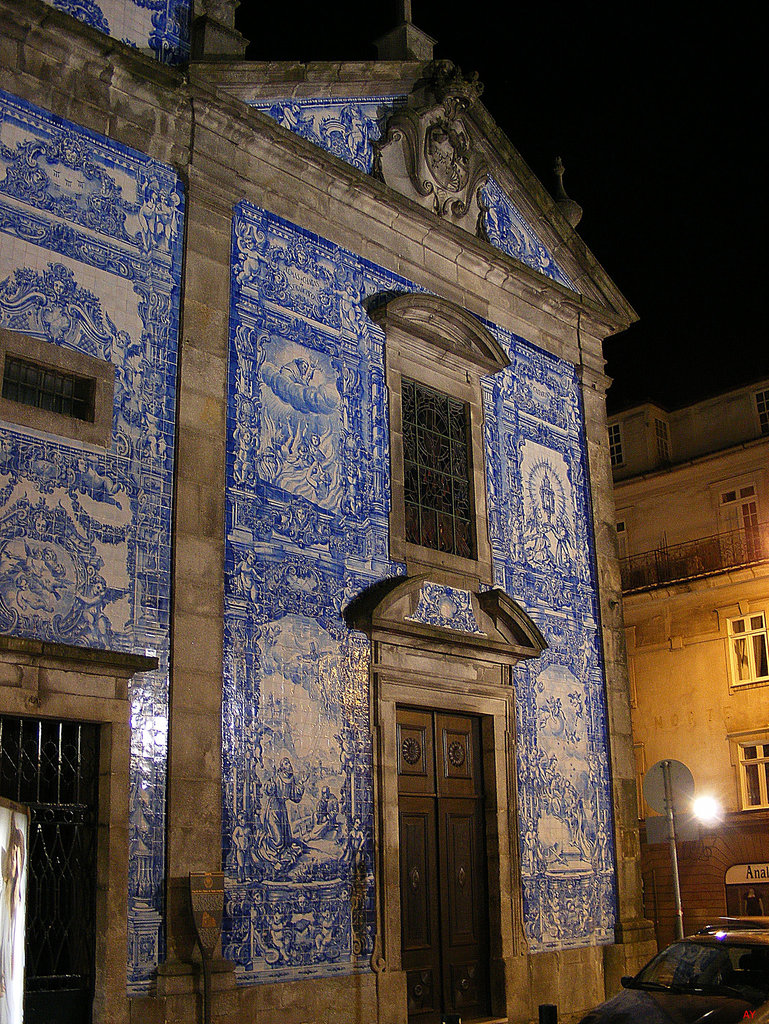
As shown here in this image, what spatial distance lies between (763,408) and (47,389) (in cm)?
2070

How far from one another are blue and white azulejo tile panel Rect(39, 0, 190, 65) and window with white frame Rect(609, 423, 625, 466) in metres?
19.7

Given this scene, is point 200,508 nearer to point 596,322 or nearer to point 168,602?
point 168,602

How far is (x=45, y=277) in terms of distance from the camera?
9039 mm

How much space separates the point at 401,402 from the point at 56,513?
424cm

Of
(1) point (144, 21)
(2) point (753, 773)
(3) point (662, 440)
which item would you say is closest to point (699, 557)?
(3) point (662, 440)

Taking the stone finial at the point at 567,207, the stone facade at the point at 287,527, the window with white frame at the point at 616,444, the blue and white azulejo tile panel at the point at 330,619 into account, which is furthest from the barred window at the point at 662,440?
the blue and white azulejo tile panel at the point at 330,619

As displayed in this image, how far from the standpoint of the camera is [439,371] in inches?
487

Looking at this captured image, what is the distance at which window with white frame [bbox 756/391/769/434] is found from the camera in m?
26.2

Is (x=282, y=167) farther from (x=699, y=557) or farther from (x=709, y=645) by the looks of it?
(x=699, y=557)

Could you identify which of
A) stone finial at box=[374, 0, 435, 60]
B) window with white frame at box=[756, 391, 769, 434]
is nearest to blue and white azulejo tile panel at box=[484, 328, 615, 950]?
stone finial at box=[374, 0, 435, 60]

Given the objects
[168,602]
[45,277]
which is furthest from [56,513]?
[45,277]

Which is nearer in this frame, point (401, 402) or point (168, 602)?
point (168, 602)

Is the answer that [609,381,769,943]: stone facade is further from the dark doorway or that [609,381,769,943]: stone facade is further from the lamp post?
the dark doorway

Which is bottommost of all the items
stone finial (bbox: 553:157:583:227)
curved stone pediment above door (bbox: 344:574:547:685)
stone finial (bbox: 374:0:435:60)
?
curved stone pediment above door (bbox: 344:574:547:685)
